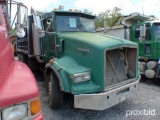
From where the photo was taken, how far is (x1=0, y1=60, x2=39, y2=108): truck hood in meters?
1.53

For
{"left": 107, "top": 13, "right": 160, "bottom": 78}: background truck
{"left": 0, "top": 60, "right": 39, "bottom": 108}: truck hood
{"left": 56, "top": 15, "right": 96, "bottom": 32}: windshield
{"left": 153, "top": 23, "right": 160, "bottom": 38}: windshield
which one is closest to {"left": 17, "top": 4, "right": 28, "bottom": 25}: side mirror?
{"left": 0, "top": 60, "right": 39, "bottom": 108}: truck hood

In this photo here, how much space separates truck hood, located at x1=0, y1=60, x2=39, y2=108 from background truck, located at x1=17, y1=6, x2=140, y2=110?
4.57 feet

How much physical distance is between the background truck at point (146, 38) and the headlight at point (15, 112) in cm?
544

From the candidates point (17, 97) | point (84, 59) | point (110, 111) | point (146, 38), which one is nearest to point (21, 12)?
point (84, 59)

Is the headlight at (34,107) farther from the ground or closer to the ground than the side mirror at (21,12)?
closer to the ground

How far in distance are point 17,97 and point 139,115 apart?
9.96 feet

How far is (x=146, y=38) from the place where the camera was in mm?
6547

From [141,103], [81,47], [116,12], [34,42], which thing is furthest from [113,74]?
[116,12]

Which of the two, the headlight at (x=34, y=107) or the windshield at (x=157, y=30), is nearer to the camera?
the headlight at (x=34, y=107)

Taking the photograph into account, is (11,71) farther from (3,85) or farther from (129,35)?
(129,35)

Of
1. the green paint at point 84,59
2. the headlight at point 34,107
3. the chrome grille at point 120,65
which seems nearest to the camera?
the headlight at point 34,107

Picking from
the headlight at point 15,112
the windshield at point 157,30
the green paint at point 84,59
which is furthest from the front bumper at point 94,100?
the windshield at point 157,30

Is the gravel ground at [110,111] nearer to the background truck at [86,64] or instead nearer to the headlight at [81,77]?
the background truck at [86,64]

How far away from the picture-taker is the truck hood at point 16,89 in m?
1.53
